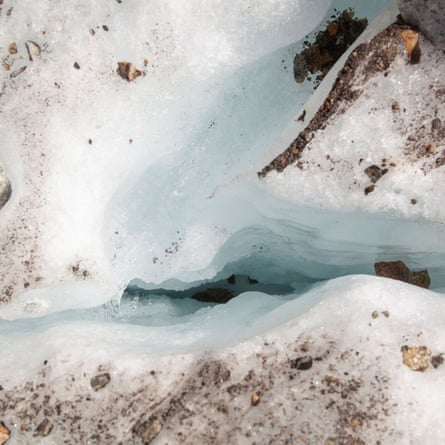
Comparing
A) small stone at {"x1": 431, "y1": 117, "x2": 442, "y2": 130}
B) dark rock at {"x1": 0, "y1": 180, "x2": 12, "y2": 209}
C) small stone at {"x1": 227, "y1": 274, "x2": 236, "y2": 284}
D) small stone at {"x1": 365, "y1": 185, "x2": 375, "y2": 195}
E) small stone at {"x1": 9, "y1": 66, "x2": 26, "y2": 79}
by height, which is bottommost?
small stone at {"x1": 227, "y1": 274, "x2": 236, "y2": 284}

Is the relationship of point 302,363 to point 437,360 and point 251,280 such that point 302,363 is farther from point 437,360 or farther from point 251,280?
point 251,280

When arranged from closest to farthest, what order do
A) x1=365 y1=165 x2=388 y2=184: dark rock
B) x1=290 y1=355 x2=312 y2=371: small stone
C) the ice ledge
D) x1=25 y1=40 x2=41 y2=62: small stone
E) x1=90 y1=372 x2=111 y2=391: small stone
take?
the ice ledge, x1=290 y1=355 x2=312 y2=371: small stone, x1=90 y1=372 x2=111 y2=391: small stone, x1=365 y1=165 x2=388 y2=184: dark rock, x1=25 y1=40 x2=41 y2=62: small stone

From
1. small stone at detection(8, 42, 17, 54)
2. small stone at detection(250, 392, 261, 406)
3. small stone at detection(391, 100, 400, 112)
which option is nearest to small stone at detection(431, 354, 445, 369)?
small stone at detection(250, 392, 261, 406)

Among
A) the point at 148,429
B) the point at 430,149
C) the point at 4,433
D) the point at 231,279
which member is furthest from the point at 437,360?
the point at 4,433

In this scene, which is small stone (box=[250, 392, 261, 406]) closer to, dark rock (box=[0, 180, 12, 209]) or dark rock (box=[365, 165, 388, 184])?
dark rock (box=[365, 165, 388, 184])

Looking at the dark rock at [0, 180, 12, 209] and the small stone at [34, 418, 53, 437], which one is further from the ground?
the dark rock at [0, 180, 12, 209]

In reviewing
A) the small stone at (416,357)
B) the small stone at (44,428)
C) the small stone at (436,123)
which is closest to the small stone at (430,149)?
the small stone at (436,123)
